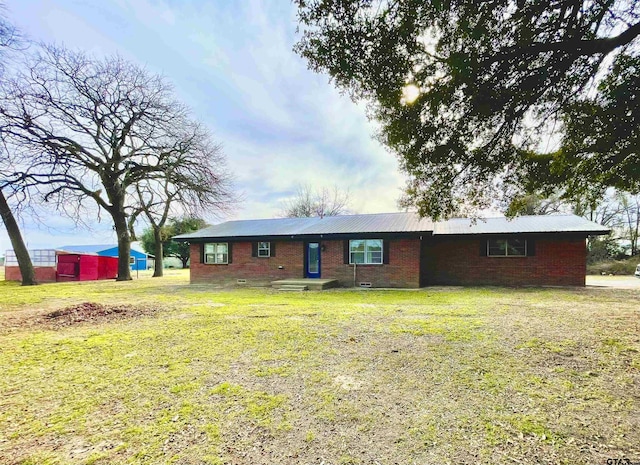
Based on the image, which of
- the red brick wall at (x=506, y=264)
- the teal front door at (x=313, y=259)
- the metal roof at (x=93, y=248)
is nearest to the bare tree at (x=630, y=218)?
the red brick wall at (x=506, y=264)

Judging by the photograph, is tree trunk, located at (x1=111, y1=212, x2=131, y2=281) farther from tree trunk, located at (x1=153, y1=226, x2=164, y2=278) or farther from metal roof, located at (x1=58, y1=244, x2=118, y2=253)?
metal roof, located at (x1=58, y1=244, x2=118, y2=253)

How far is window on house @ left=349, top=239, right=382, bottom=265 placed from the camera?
15070mm

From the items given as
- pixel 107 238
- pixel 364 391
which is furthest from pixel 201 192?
pixel 364 391

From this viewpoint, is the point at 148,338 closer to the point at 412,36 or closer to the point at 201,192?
the point at 412,36

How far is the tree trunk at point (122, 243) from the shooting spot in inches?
845

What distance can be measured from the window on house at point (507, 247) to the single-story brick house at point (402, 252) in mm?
38

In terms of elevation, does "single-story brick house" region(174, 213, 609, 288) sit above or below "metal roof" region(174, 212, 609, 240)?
below

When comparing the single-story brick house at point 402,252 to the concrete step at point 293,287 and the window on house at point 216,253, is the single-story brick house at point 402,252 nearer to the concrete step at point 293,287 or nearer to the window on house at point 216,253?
the window on house at point 216,253

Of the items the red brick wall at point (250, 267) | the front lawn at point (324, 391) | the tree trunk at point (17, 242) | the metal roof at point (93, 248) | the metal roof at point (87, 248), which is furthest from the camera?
the metal roof at point (87, 248)

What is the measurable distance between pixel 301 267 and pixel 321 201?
2503 cm

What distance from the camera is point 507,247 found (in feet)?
50.0

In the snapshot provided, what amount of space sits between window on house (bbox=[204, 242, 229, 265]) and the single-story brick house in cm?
5

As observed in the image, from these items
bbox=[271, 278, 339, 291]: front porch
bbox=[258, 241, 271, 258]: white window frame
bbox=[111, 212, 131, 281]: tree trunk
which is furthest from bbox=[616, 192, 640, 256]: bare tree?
bbox=[111, 212, 131, 281]: tree trunk

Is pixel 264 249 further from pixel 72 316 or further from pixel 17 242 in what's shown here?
pixel 17 242
